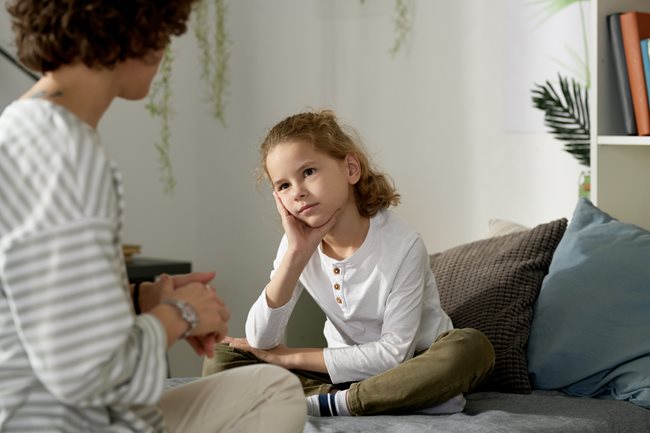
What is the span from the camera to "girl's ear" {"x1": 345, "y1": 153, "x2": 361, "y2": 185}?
7.18 feet

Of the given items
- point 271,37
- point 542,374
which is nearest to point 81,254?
point 542,374

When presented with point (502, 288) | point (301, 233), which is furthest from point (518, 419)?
point (301, 233)

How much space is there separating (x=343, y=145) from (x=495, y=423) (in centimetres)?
69

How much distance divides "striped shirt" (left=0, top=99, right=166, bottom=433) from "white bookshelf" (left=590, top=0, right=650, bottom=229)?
1.56 m

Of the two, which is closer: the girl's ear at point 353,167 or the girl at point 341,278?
the girl at point 341,278

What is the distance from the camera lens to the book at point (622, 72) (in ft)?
8.05

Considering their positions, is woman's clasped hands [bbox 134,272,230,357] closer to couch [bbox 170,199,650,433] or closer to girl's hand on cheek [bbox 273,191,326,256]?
couch [bbox 170,199,650,433]

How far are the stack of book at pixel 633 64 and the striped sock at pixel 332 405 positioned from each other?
1.04m

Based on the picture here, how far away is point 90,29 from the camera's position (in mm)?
1227

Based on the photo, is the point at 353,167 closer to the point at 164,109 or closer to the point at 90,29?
the point at 90,29

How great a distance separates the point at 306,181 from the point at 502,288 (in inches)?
21.3

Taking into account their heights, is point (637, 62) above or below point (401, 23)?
below

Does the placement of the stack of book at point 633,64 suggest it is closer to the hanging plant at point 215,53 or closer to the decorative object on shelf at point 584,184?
the decorative object on shelf at point 584,184

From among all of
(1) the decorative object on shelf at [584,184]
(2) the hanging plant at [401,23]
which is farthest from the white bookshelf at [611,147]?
(2) the hanging plant at [401,23]
